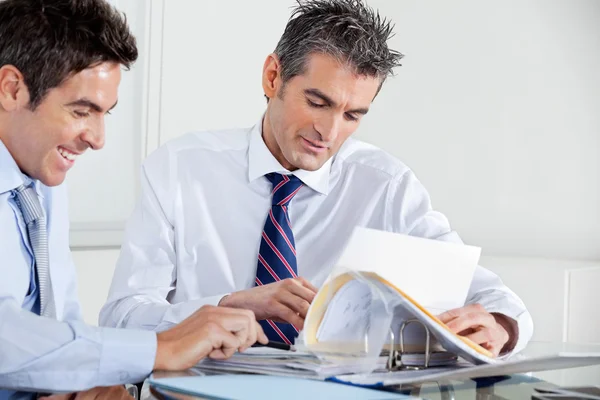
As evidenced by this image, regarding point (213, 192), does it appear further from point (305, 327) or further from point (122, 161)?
point (122, 161)

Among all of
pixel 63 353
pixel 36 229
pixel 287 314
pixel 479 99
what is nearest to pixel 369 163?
pixel 287 314

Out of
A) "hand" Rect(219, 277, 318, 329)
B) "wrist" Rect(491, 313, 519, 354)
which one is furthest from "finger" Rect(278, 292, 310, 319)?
"wrist" Rect(491, 313, 519, 354)

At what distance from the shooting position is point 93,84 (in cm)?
158

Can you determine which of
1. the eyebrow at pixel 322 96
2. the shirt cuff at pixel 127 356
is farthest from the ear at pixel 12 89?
the eyebrow at pixel 322 96

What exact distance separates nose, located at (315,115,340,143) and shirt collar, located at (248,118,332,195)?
155 millimetres

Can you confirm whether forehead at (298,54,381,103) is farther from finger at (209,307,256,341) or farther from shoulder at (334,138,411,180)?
finger at (209,307,256,341)

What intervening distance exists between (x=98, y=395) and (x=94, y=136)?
0.49 m

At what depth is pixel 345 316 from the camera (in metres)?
1.39

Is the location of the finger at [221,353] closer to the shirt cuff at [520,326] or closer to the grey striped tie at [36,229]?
the grey striped tie at [36,229]

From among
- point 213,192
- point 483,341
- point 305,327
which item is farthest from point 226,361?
point 213,192

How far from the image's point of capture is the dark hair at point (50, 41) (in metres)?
1.54

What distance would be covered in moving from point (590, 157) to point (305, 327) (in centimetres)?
238

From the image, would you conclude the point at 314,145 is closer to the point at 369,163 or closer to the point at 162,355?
the point at 369,163

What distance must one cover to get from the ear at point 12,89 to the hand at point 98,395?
0.53 m
